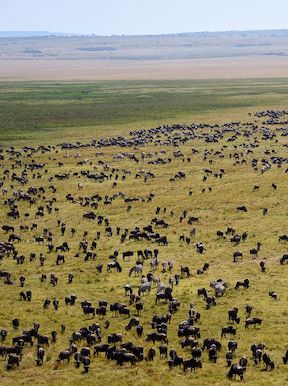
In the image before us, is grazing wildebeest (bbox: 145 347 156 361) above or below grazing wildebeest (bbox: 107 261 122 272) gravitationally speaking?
below

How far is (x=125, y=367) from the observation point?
22.3 m

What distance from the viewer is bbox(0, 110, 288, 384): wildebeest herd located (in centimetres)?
2333

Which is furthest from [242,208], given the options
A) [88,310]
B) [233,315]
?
[88,310]

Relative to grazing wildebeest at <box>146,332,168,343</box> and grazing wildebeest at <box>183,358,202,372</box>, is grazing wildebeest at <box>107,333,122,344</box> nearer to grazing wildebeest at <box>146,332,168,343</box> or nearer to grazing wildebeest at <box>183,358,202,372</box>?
grazing wildebeest at <box>146,332,168,343</box>

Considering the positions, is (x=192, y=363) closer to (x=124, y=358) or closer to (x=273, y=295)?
(x=124, y=358)

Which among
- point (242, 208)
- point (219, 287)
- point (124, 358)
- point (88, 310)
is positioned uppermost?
point (242, 208)

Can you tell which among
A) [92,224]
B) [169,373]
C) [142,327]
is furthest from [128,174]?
[169,373]

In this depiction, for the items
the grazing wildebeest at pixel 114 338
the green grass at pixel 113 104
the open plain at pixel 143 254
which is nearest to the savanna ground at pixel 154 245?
the open plain at pixel 143 254

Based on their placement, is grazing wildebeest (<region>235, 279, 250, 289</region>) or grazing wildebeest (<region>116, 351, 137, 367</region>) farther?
grazing wildebeest (<region>235, 279, 250, 289</region>)

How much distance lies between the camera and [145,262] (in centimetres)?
3444

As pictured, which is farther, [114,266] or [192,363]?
[114,266]

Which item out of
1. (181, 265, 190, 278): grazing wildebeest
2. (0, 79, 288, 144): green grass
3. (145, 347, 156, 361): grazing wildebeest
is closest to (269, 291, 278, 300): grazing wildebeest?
(181, 265, 190, 278): grazing wildebeest

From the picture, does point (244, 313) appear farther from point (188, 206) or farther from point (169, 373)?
point (188, 206)

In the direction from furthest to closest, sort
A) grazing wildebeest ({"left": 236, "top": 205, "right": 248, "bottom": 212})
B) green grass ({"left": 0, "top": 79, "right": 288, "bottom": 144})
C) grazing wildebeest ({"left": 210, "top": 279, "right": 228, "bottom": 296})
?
1. green grass ({"left": 0, "top": 79, "right": 288, "bottom": 144})
2. grazing wildebeest ({"left": 236, "top": 205, "right": 248, "bottom": 212})
3. grazing wildebeest ({"left": 210, "top": 279, "right": 228, "bottom": 296})
